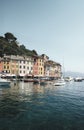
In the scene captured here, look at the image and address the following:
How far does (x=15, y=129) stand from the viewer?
19.6 meters

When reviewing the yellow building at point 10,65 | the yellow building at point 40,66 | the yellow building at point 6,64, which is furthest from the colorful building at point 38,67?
the yellow building at point 6,64

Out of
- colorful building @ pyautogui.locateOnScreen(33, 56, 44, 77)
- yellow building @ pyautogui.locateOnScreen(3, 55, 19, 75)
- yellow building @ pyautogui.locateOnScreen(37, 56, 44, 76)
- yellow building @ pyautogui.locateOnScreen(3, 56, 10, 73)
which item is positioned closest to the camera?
yellow building @ pyautogui.locateOnScreen(3, 56, 10, 73)

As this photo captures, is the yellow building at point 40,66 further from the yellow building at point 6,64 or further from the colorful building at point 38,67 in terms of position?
the yellow building at point 6,64

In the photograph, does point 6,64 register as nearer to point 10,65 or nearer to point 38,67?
point 10,65

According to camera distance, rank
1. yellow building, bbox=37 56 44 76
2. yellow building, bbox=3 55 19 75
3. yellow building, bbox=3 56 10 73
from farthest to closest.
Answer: yellow building, bbox=37 56 44 76
yellow building, bbox=3 55 19 75
yellow building, bbox=3 56 10 73

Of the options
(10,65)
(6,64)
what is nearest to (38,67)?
(10,65)

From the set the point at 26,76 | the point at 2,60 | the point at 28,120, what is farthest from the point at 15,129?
the point at 26,76

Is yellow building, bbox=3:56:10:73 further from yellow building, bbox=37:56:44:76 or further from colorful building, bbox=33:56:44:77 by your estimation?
yellow building, bbox=37:56:44:76

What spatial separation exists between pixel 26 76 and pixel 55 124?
97.7 meters

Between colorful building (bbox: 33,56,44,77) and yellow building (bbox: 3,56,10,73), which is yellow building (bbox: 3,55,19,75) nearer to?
yellow building (bbox: 3,56,10,73)

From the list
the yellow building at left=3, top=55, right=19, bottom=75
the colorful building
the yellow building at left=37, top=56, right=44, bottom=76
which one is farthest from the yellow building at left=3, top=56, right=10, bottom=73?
the yellow building at left=37, top=56, right=44, bottom=76

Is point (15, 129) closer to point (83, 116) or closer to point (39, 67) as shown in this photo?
point (83, 116)

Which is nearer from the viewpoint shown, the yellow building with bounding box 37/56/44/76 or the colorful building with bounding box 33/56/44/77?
the colorful building with bounding box 33/56/44/77

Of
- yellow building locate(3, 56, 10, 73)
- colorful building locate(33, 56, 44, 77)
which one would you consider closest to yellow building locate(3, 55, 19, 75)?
yellow building locate(3, 56, 10, 73)
